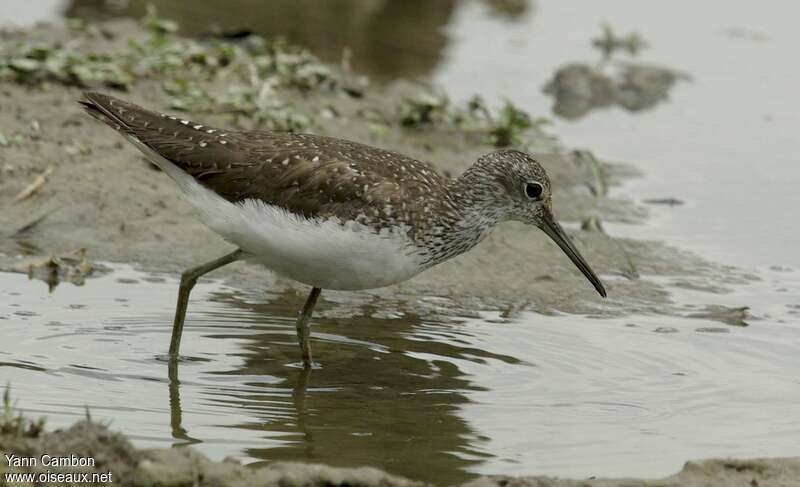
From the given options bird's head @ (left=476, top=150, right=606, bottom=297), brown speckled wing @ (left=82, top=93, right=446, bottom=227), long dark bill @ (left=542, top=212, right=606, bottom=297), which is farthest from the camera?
long dark bill @ (left=542, top=212, right=606, bottom=297)

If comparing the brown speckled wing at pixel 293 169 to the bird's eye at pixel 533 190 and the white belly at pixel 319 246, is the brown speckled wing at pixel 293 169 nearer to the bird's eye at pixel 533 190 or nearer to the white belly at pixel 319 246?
the white belly at pixel 319 246

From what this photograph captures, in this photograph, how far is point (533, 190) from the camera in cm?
959

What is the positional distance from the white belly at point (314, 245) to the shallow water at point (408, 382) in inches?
28.2

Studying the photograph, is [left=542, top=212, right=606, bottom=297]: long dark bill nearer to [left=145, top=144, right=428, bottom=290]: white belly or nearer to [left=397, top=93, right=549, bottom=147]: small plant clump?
[left=145, top=144, right=428, bottom=290]: white belly

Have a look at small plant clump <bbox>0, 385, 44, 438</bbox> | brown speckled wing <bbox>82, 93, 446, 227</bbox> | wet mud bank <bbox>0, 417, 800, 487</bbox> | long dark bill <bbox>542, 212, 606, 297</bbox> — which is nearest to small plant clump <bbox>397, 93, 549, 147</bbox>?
long dark bill <bbox>542, 212, 606, 297</bbox>

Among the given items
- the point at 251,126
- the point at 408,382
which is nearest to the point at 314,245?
the point at 408,382

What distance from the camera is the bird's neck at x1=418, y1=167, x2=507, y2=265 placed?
9000 millimetres

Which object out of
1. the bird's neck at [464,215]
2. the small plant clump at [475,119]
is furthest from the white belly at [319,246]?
the small plant clump at [475,119]

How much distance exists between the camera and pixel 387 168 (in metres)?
8.99

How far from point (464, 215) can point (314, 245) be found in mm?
1215

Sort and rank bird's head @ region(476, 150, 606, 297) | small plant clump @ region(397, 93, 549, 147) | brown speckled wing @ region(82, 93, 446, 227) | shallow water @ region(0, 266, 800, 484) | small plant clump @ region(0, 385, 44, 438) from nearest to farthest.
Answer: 1. small plant clump @ region(0, 385, 44, 438)
2. shallow water @ region(0, 266, 800, 484)
3. brown speckled wing @ region(82, 93, 446, 227)
4. bird's head @ region(476, 150, 606, 297)
5. small plant clump @ region(397, 93, 549, 147)

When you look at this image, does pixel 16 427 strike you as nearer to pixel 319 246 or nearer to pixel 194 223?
pixel 319 246

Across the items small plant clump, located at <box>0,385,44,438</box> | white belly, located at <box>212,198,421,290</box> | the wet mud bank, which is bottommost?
the wet mud bank

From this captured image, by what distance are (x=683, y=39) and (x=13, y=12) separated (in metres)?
10.1
